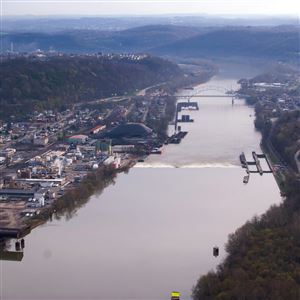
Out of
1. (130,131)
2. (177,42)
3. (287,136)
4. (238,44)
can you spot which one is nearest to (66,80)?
(130,131)

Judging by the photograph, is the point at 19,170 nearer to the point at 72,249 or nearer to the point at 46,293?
the point at 72,249

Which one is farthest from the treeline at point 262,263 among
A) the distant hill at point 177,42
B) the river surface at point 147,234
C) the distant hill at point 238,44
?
the distant hill at point 238,44

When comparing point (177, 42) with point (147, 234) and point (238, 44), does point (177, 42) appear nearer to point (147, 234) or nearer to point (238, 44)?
point (238, 44)

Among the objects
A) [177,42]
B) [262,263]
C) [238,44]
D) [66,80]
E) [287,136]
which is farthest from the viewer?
[177,42]

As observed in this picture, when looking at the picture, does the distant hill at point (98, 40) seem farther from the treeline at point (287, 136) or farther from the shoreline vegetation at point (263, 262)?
the shoreline vegetation at point (263, 262)

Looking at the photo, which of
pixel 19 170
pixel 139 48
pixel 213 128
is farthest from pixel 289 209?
pixel 139 48

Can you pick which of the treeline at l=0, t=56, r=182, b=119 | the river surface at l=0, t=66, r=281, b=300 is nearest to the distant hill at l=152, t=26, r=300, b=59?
the treeline at l=0, t=56, r=182, b=119

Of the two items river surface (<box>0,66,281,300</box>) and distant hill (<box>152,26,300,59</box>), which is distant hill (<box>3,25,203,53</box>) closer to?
distant hill (<box>152,26,300,59</box>)
